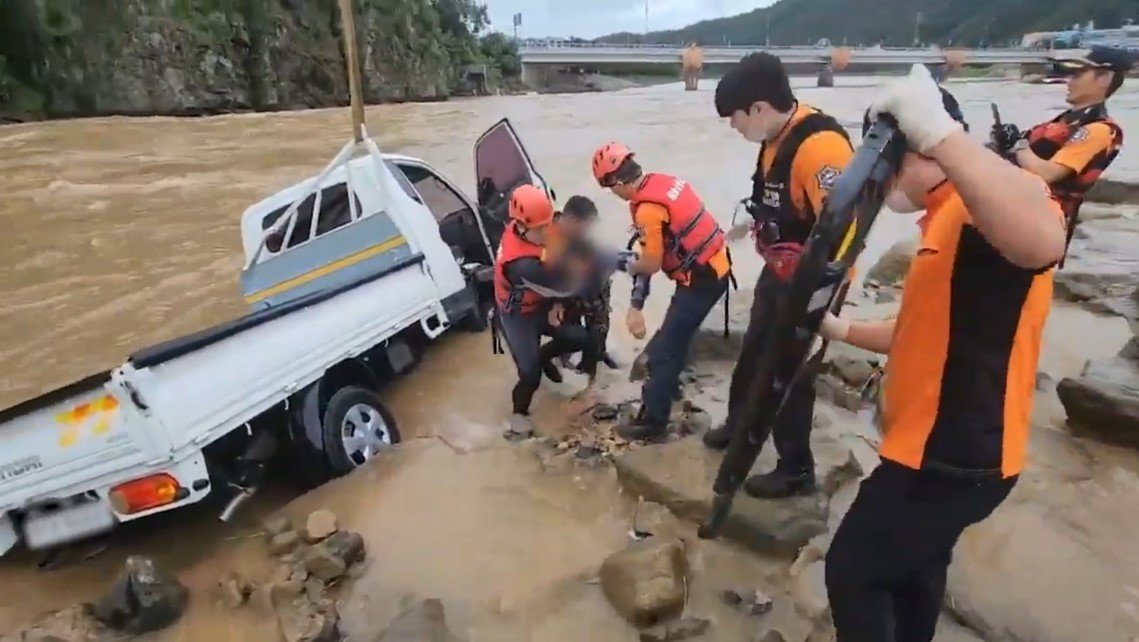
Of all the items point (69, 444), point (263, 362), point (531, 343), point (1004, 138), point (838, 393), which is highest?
point (1004, 138)

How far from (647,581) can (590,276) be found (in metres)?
2.19

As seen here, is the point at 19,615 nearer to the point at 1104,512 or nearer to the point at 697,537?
the point at 697,537

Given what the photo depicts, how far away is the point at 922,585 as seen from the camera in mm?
2354

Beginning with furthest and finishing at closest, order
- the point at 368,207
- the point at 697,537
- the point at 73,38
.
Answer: the point at 73,38 → the point at 368,207 → the point at 697,537

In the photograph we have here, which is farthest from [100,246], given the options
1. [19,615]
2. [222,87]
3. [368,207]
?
[222,87]

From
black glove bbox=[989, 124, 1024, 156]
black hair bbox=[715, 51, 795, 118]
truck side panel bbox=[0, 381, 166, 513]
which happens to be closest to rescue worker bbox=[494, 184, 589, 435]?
black hair bbox=[715, 51, 795, 118]

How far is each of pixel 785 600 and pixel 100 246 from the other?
1249cm

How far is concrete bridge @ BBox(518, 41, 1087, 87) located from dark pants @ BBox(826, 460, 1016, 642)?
52237mm

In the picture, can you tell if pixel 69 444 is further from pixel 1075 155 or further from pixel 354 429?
pixel 1075 155

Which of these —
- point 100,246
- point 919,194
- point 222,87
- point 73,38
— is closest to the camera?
point 919,194

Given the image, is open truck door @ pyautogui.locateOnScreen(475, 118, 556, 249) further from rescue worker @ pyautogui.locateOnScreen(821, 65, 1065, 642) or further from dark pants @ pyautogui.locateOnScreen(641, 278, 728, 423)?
rescue worker @ pyautogui.locateOnScreen(821, 65, 1065, 642)

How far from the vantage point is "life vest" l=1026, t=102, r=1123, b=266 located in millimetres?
5215

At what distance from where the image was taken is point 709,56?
58.8 meters

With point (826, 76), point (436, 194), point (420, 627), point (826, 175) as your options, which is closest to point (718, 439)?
point (826, 175)
